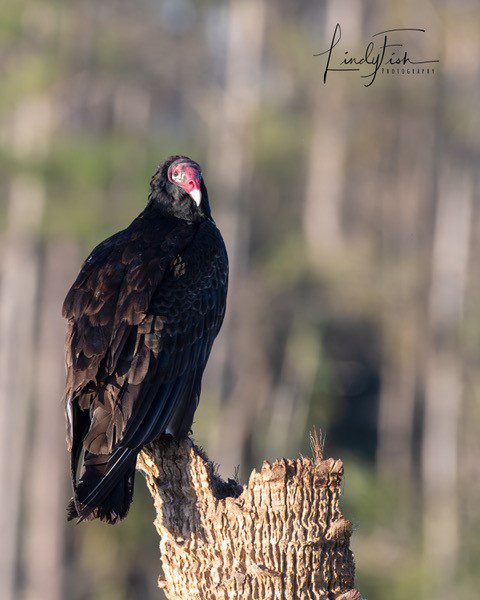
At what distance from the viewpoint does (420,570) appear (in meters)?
19.1

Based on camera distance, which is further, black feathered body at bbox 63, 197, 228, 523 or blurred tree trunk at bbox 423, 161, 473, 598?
blurred tree trunk at bbox 423, 161, 473, 598

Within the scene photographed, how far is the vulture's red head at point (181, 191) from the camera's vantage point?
251 inches

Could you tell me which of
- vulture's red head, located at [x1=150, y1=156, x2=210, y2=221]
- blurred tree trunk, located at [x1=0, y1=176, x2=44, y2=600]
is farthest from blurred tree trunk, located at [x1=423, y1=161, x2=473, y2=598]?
vulture's red head, located at [x1=150, y1=156, x2=210, y2=221]

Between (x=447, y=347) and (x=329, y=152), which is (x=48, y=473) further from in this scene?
(x=329, y=152)

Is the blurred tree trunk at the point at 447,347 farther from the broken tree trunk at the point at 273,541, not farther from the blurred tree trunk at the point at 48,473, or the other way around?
the broken tree trunk at the point at 273,541

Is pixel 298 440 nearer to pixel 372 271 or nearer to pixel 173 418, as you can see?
pixel 372 271

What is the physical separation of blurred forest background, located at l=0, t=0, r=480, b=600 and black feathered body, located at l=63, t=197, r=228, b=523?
1282 cm

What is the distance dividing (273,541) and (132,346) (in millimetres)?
1124

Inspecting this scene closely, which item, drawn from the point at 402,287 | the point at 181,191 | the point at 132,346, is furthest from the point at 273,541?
the point at 402,287

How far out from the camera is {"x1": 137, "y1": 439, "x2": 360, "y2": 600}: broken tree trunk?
14.9 feet

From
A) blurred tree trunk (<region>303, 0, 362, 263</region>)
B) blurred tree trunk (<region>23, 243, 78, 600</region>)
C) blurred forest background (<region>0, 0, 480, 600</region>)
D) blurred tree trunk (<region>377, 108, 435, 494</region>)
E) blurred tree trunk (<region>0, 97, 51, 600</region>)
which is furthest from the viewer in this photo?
blurred tree trunk (<region>303, 0, 362, 263</region>)

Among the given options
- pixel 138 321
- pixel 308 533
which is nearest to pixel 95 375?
pixel 138 321

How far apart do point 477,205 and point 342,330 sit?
3915mm

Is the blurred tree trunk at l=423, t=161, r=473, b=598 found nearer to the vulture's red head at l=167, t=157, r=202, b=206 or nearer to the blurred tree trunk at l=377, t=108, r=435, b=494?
the blurred tree trunk at l=377, t=108, r=435, b=494
